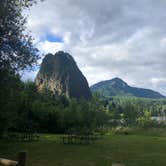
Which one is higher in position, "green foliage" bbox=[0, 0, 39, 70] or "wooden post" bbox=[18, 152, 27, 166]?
"green foliage" bbox=[0, 0, 39, 70]

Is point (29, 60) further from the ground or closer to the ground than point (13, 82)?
further from the ground

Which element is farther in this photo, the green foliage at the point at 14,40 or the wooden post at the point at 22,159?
the green foliage at the point at 14,40

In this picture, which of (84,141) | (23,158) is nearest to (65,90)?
(84,141)

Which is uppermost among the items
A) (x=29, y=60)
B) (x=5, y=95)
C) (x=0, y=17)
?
(x=0, y=17)

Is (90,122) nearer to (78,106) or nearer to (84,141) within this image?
(78,106)

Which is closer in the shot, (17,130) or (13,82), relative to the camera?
(13,82)

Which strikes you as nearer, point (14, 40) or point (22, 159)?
point (22, 159)

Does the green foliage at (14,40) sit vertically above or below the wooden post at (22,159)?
above

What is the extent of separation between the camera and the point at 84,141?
39250 millimetres

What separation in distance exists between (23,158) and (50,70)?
624 feet

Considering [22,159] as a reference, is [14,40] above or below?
above

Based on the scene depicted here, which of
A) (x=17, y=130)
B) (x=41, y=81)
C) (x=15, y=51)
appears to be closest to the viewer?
(x=15, y=51)

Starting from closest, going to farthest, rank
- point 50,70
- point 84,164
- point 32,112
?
point 84,164 → point 32,112 → point 50,70

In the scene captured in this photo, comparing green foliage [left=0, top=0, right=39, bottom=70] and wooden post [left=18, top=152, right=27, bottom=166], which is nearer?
wooden post [left=18, top=152, right=27, bottom=166]
